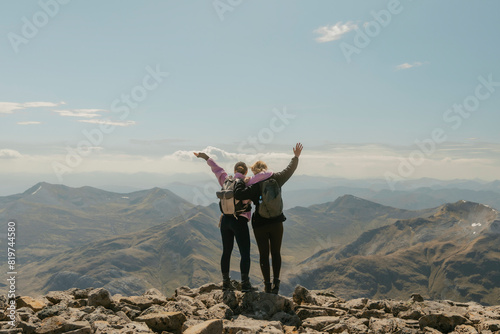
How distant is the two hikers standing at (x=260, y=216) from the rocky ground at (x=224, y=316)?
3.86 feet

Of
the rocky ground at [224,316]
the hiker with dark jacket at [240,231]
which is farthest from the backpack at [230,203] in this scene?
the rocky ground at [224,316]

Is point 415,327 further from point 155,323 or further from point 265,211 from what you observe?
point 155,323

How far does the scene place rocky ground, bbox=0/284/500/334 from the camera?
9953 millimetres

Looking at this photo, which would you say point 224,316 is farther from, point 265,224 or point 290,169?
point 290,169

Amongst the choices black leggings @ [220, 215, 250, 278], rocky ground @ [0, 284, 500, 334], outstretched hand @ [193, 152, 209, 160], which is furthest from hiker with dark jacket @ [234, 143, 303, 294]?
outstretched hand @ [193, 152, 209, 160]

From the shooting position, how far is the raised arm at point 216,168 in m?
14.3

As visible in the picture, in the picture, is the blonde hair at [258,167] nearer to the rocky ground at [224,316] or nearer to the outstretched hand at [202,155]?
the outstretched hand at [202,155]

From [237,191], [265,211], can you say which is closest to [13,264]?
[237,191]

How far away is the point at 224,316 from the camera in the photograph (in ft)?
38.9

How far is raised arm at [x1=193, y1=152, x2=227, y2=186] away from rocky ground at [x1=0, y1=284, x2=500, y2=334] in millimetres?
4303

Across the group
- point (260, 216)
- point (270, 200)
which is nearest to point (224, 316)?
point (260, 216)

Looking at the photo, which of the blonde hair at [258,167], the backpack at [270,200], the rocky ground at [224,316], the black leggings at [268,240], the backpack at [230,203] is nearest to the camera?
the rocky ground at [224,316]

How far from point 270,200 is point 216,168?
2877 mm

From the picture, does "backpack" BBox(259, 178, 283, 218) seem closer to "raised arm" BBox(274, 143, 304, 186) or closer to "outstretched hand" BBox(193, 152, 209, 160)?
"raised arm" BBox(274, 143, 304, 186)
